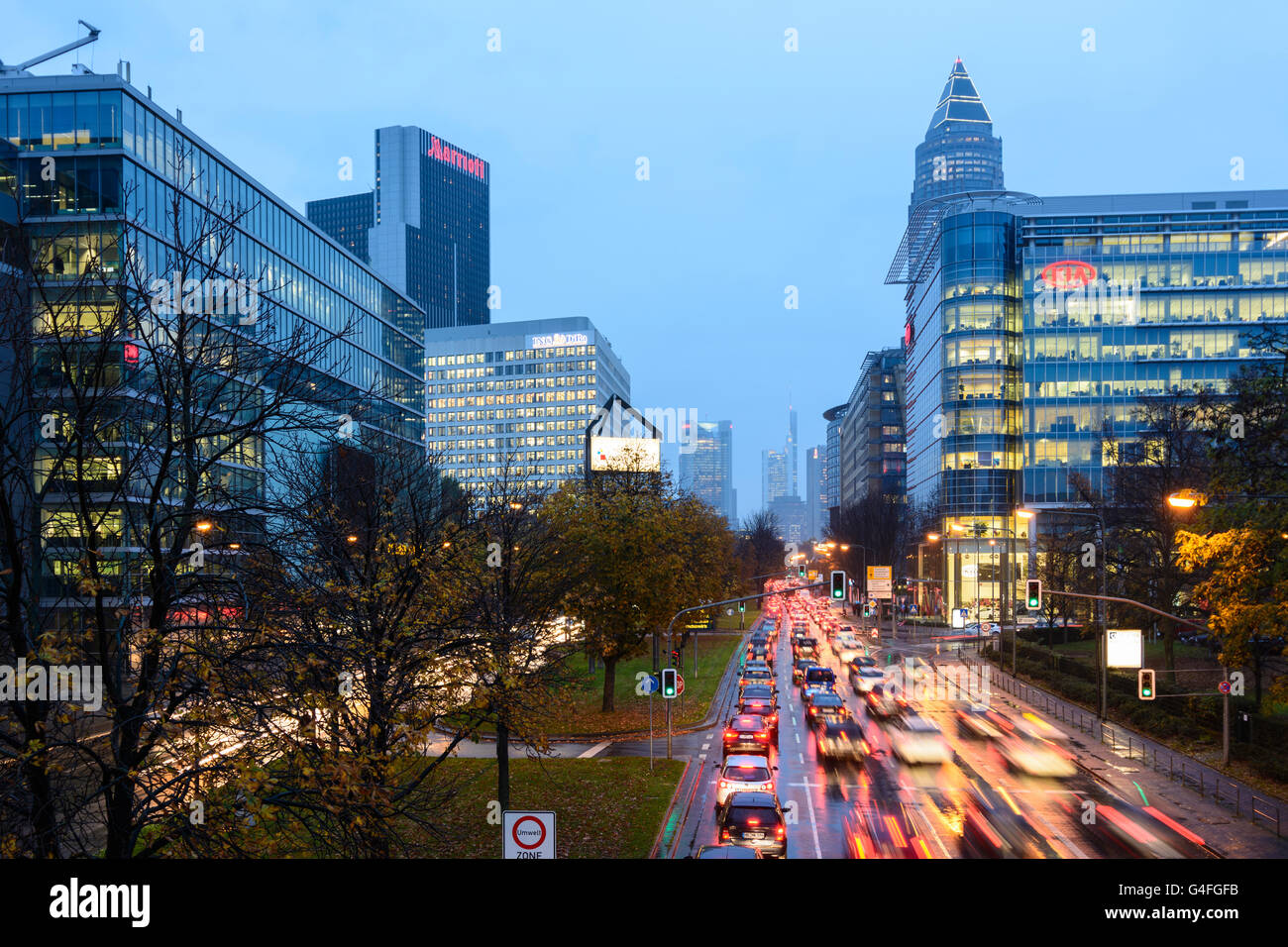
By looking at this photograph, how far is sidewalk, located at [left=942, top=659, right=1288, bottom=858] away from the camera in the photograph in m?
20.4

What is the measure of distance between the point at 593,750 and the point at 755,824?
15.0 metres

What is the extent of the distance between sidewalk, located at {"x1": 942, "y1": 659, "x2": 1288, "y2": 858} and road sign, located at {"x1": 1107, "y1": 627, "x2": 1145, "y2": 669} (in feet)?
10.7

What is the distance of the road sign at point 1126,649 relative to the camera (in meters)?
33.9

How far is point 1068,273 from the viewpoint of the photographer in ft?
305

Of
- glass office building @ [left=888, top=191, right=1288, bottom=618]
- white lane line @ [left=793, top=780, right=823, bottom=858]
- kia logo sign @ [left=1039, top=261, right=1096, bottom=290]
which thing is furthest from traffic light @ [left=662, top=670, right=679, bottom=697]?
kia logo sign @ [left=1039, top=261, right=1096, bottom=290]

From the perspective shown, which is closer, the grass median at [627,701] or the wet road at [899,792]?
the wet road at [899,792]

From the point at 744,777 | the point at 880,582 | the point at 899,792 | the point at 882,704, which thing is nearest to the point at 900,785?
the point at 899,792

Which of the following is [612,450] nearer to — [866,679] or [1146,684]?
[866,679]

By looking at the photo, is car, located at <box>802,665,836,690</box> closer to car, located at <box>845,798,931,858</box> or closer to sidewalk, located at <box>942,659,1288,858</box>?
sidewalk, located at <box>942,659,1288,858</box>

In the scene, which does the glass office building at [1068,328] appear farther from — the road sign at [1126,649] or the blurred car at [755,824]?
the blurred car at [755,824]

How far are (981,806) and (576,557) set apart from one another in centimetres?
1864

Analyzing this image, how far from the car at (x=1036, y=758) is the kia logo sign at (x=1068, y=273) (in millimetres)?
73041

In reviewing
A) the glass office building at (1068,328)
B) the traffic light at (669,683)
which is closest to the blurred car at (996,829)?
the traffic light at (669,683)
